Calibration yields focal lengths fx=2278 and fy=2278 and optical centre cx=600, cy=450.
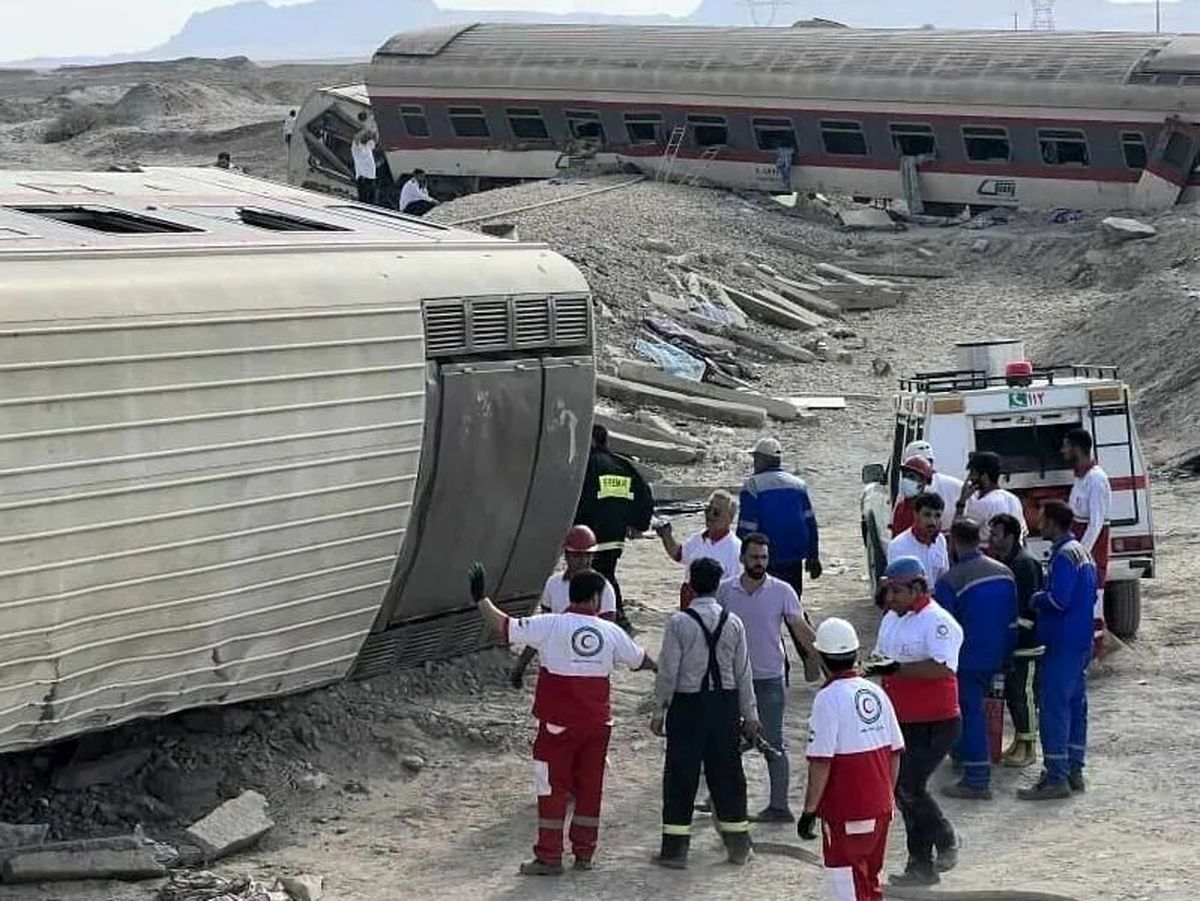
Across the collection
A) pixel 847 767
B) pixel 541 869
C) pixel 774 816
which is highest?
pixel 847 767

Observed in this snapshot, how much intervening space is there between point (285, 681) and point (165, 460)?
5.40 feet

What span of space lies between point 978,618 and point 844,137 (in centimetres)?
2604

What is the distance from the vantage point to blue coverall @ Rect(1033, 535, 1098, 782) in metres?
Result: 11.0

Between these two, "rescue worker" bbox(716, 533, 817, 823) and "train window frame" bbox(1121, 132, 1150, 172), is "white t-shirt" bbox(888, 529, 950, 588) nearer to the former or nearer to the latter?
"rescue worker" bbox(716, 533, 817, 823)

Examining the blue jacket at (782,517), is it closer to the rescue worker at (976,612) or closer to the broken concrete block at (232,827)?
the rescue worker at (976,612)

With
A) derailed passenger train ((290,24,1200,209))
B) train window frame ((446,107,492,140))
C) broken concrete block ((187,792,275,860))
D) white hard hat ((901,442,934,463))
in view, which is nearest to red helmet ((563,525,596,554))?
broken concrete block ((187,792,275,860))

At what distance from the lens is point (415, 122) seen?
1585 inches

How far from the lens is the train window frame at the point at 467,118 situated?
130 feet

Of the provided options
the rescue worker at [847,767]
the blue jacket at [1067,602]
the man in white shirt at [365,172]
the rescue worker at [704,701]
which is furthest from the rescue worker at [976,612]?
the man in white shirt at [365,172]

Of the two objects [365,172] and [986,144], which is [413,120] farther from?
[986,144]

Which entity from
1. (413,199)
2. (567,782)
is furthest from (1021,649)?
(413,199)

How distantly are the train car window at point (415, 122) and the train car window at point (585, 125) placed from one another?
286cm

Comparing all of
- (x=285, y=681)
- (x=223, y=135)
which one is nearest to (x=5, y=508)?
(x=285, y=681)

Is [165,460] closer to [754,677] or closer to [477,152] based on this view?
[754,677]
